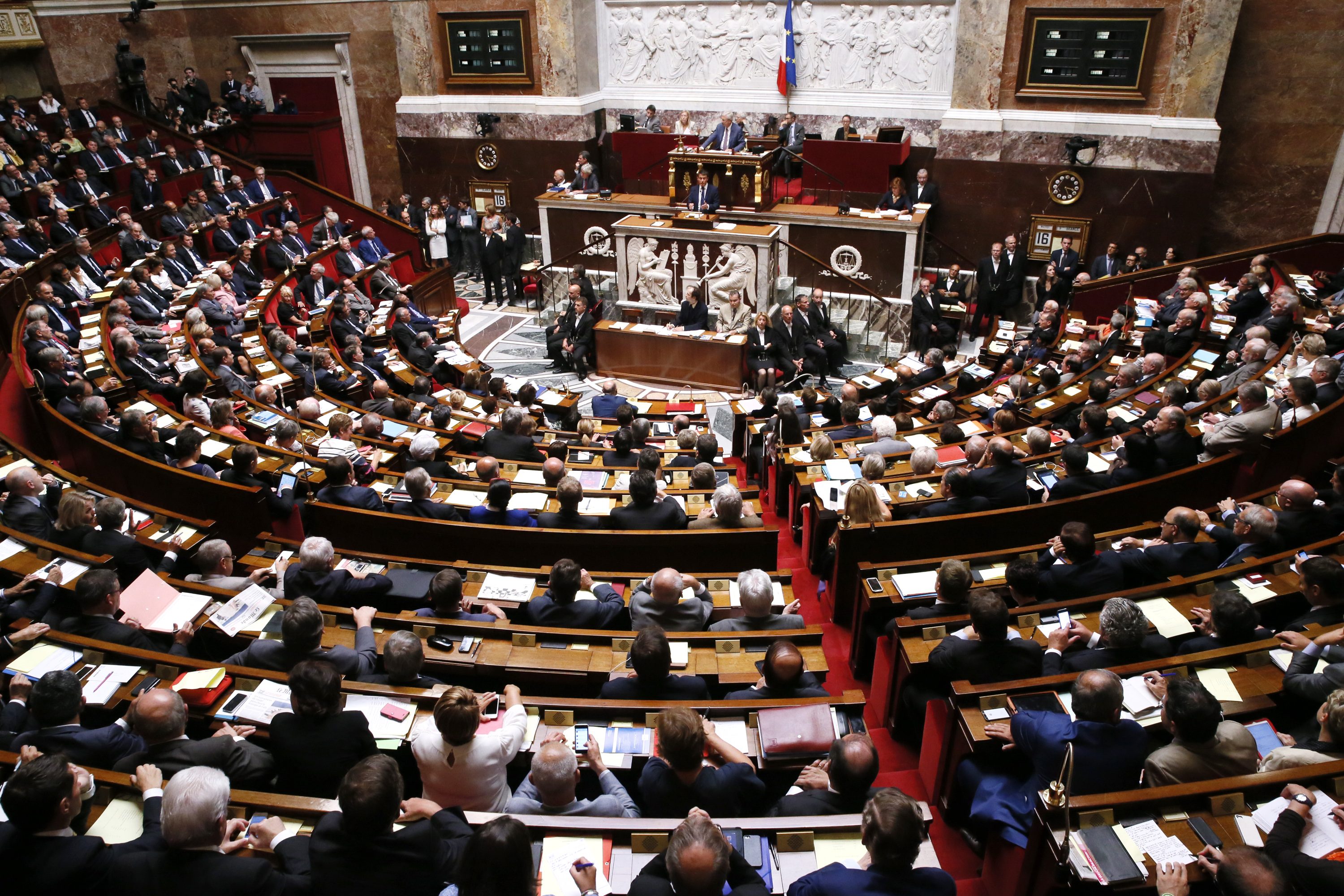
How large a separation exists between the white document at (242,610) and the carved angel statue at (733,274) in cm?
872

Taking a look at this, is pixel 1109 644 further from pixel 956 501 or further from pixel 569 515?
pixel 569 515

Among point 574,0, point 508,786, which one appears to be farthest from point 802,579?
point 574,0

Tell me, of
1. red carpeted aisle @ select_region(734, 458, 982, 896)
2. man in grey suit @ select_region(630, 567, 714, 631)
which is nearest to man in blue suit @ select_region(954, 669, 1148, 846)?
red carpeted aisle @ select_region(734, 458, 982, 896)

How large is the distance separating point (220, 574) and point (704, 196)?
33.2ft

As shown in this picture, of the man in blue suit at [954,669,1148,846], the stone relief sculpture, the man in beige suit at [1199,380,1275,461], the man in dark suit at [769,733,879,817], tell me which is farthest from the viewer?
the stone relief sculpture

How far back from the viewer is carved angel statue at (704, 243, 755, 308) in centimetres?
1227

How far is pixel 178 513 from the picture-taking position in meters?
6.50

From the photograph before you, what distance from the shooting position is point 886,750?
15.0 feet

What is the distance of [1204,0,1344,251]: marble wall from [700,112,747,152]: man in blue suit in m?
7.14

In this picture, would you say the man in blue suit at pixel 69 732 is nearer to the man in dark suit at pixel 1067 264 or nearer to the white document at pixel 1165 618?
the white document at pixel 1165 618

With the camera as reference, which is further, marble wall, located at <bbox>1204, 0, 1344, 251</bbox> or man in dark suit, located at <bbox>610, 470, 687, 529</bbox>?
marble wall, located at <bbox>1204, 0, 1344, 251</bbox>

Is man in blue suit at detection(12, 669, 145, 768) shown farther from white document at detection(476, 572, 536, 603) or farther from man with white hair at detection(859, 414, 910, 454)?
man with white hair at detection(859, 414, 910, 454)

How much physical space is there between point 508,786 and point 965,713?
2.01 m

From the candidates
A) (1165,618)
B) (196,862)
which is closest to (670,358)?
(1165,618)
